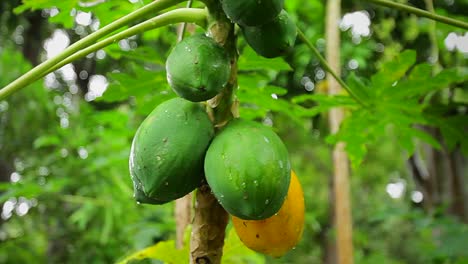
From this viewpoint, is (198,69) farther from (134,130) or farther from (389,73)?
(134,130)

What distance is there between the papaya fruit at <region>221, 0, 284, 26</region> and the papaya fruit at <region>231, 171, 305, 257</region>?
0.86ft

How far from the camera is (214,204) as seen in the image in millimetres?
807

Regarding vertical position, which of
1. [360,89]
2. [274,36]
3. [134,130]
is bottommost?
[134,130]

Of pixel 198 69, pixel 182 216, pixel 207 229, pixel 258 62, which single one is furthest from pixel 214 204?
pixel 182 216

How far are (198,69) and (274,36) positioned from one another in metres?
0.13

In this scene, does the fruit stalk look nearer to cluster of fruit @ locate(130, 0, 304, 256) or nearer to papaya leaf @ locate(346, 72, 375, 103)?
cluster of fruit @ locate(130, 0, 304, 256)

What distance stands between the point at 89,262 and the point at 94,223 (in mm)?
326

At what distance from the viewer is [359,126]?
132cm

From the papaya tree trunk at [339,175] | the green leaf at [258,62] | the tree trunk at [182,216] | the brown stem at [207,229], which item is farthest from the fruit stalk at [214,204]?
the papaya tree trunk at [339,175]

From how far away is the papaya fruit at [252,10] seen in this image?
0.74 metres

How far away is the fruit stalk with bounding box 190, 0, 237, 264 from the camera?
2.64ft

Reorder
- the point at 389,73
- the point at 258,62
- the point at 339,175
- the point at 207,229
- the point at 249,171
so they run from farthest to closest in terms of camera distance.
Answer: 1. the point at 339,175
2. the point at 389,73
3. the point at 258,62
4. the point at 207,229
5. the point at 249,171

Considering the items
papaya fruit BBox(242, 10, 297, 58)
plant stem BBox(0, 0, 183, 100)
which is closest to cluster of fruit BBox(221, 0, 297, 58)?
papaya fruit BBox(242, 10, 297, 58)

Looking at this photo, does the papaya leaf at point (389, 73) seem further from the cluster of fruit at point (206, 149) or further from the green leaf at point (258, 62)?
the cluster of fruit at point (206, 149)
